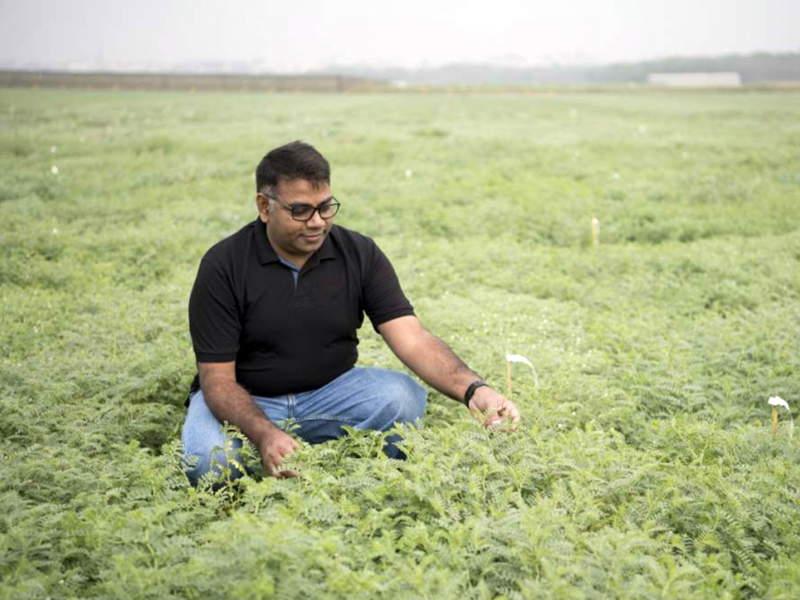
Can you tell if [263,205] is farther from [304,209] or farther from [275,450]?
[275,450]

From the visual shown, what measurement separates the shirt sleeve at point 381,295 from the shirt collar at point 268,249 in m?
0.24

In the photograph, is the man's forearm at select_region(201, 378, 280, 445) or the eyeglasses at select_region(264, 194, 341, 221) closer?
the man's forearm at select_region(201, 378, 280, 445)

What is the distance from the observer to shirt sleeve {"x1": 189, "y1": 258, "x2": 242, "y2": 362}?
4.20 meters

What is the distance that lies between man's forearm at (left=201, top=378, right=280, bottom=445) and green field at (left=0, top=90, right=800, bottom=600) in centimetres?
28

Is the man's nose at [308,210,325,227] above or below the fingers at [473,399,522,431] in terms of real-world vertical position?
above

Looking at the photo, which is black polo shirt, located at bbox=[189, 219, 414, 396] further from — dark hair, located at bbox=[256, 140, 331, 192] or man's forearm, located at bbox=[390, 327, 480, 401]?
dark hair, located at bbox=[256, 140, 331, 192]

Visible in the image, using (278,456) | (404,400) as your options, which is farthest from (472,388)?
(278,456)

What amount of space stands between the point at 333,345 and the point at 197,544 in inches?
54.1

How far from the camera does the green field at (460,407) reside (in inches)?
126

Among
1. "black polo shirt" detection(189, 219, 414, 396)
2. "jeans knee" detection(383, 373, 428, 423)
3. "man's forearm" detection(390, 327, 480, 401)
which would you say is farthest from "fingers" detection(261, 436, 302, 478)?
"man's forearm" detection(390, 327, 480, 401)

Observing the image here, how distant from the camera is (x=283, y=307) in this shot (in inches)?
171

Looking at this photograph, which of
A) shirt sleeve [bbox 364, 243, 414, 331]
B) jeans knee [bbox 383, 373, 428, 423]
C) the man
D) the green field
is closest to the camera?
the green field

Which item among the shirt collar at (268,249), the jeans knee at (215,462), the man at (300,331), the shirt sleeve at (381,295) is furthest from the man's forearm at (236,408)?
the shirt sleeve at (381,295)

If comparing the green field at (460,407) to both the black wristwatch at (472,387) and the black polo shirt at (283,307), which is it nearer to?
the black wristwatch at (472,387)
